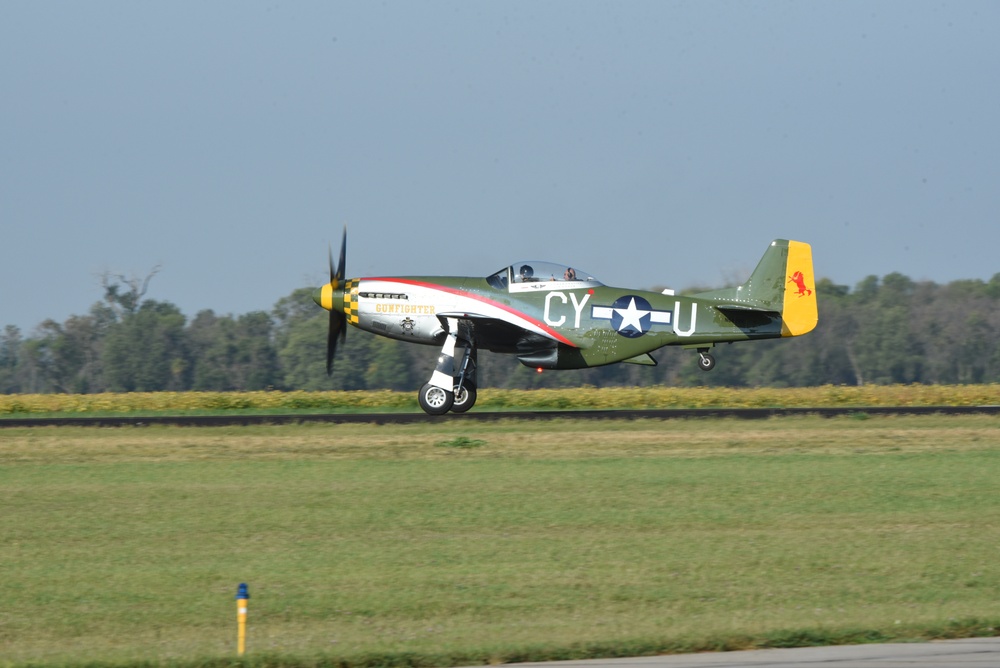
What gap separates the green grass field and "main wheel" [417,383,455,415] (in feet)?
13.0

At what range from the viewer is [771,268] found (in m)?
23.7

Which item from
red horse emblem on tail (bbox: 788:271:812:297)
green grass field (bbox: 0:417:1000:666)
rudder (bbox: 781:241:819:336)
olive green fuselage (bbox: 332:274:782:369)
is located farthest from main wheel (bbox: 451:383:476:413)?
red horse emblem on tail (bbox: 788:271:812:297)

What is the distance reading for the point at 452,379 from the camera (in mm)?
23250

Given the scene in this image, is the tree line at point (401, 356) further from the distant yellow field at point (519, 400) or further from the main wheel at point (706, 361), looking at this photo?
the main wheel at point (706, 361)

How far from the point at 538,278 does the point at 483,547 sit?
12617mm

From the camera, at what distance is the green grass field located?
318 inches

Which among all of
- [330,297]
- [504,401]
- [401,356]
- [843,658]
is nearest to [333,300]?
[330,297]

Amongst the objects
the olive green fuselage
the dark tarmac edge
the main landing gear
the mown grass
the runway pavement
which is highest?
the olive green fuselage

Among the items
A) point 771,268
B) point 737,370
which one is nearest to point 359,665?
point 771,268

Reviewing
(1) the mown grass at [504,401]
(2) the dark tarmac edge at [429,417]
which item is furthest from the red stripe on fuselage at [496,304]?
(1) the mown grass at [504,401]

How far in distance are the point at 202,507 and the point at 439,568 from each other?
13.8 feet

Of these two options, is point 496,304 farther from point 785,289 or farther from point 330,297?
point 785,289

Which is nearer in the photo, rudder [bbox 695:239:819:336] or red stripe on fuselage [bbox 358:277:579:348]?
red stripe on fuselage [bbox 358:277:579:348]

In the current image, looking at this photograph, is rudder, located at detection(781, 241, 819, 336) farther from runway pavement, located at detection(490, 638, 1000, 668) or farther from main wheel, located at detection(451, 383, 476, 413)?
runway pavement, located at detection(490, 638, 1000, 668)
